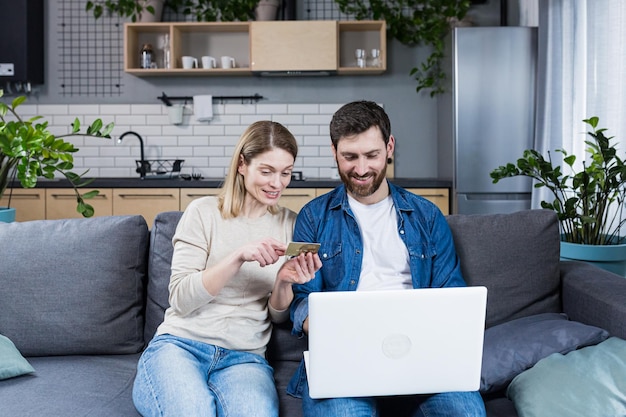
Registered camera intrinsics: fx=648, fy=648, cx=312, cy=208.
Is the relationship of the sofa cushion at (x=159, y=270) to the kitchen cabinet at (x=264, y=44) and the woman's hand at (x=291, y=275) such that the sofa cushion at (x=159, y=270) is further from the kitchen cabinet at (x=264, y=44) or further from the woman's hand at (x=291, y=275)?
the kitchen cabinet at (x=264, y=44)

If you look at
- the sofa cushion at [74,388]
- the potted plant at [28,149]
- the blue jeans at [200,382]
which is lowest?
the sofa cushion at [74,388]

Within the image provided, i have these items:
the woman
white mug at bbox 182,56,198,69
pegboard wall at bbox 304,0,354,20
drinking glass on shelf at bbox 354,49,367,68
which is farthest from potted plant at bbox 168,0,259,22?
the woman

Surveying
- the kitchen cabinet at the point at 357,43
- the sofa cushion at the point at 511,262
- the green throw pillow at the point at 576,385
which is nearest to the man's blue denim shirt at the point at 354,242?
the sofa cushion at the point at 511,262

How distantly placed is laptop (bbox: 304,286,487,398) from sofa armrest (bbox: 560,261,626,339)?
24.6 inches

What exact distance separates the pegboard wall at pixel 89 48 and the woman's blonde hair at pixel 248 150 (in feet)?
11.3

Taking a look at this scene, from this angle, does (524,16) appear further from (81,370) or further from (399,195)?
(81,370)

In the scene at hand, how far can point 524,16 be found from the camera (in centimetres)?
438

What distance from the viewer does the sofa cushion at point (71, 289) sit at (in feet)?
6.70

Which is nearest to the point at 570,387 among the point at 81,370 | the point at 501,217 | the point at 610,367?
the point at 610,367

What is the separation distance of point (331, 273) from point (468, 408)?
0.58 metres

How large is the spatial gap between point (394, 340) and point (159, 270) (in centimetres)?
99

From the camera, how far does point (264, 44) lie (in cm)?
463

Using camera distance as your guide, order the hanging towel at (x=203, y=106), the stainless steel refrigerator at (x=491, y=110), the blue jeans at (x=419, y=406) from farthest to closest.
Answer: the hanging towel at (x=203, y=106) → the stainless steel refrigerator at (x=491, y=110) → the blue jeans at (x=419, y=406)

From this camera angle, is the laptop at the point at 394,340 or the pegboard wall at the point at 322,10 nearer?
the laptop at the point at 394,340
